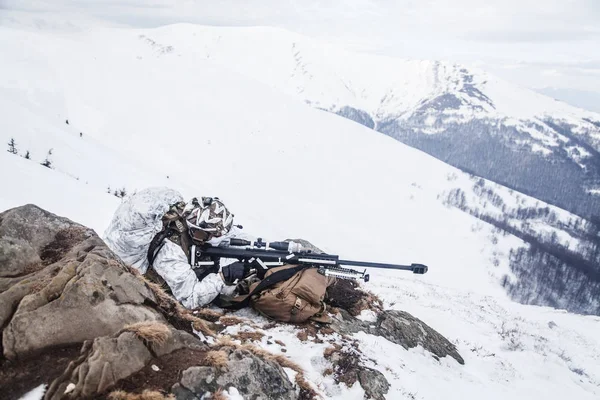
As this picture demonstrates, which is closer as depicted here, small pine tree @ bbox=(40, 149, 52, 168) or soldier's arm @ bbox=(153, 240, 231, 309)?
soldier's arm @ bbox=(153, 240, 231, 309)

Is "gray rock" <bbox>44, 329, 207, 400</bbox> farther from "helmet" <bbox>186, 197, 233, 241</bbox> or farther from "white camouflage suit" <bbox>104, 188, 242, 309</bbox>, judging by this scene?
"helmet" <bbox>186, 197, 233, 241</bbox>

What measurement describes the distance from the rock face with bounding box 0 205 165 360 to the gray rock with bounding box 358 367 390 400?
3182 millimetres

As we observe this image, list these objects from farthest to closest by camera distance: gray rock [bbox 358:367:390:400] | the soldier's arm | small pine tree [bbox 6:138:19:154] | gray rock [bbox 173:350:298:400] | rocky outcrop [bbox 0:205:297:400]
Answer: small pine tree [bbox 6:138:19:154], the soldier's arm, gray rock [bbox 358:367:390:400], gray rock [bbox 173:350:298:400], rocky outcrop [bbox 0:205:297:400]

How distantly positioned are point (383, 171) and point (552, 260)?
7570cm

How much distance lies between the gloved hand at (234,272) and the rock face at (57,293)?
282 cm

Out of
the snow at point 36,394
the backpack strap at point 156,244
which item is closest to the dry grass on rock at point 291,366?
the snow at point 36,394

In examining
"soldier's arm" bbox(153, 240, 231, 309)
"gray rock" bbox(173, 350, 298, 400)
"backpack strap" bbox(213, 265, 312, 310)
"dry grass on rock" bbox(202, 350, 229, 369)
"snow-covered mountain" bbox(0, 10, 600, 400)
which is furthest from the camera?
"snow-covered mountain" bbox(0, 10, 600, 400)

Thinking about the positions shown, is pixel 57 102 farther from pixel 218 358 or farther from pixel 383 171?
pixel 383 171

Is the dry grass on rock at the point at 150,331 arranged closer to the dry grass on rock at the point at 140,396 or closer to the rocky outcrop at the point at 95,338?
the rocky outcrop at the point at 95,338

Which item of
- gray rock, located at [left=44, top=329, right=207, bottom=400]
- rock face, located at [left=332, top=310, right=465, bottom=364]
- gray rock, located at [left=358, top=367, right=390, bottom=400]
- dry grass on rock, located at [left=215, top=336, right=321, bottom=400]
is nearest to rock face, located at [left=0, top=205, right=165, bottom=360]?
gray rock, located at [left=44, top=329, right=207, bottom=400]

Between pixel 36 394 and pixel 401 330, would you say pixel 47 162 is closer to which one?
pixel 401 330

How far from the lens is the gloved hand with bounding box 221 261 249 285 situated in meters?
7.81

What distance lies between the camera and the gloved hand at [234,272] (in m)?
7.81

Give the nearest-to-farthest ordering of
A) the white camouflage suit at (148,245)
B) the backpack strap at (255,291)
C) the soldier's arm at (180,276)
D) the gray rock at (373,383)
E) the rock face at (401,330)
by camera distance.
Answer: the gray rock at (373,383) < the white camouflage suit at (148,245) < the soldier's arm at (180,276) < the backpack strap at (255,291) < the rock face at (401,330)
